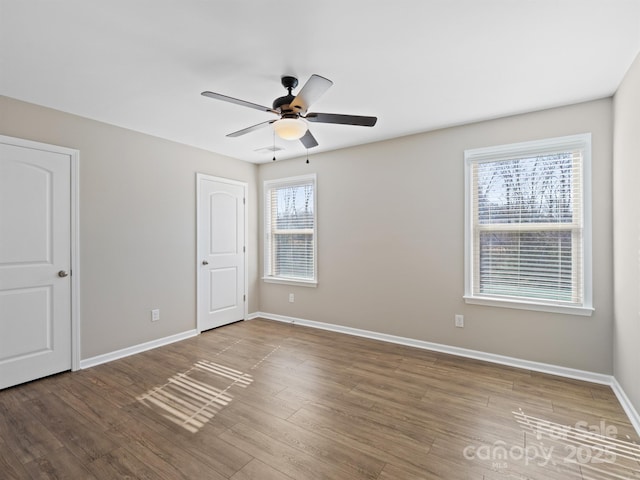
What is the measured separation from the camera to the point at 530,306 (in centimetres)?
307

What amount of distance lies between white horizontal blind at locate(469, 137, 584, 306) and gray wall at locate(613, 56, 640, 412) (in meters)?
0.31

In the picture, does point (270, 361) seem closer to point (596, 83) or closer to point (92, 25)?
point (92, 25)

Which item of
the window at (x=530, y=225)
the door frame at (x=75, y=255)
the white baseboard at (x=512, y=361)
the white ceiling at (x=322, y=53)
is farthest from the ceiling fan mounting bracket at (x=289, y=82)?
the white baseboard at (x=512, y=361)

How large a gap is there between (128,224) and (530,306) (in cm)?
439

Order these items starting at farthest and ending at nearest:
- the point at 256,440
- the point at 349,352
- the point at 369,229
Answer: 1. the point at 369,229
2. the point at 349,352
3. the point at 256,440

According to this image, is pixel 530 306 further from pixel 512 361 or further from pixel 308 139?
pixel 308 139

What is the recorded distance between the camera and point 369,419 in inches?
88.5

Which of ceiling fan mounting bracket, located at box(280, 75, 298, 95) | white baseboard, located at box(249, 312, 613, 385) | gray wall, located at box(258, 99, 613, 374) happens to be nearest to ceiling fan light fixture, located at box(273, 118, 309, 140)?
ceiling fan mounting bracket, located at box(280, 75, 298, 95)

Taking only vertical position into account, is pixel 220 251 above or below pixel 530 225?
below

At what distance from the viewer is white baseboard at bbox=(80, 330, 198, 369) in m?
3.21

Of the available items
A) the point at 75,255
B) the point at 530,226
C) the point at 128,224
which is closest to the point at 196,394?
the point at 75,255

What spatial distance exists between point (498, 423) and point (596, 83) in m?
2.77

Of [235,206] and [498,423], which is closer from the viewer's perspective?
[498,423]

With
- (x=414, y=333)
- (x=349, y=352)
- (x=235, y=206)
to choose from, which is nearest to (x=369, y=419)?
(x=349, y=352)
